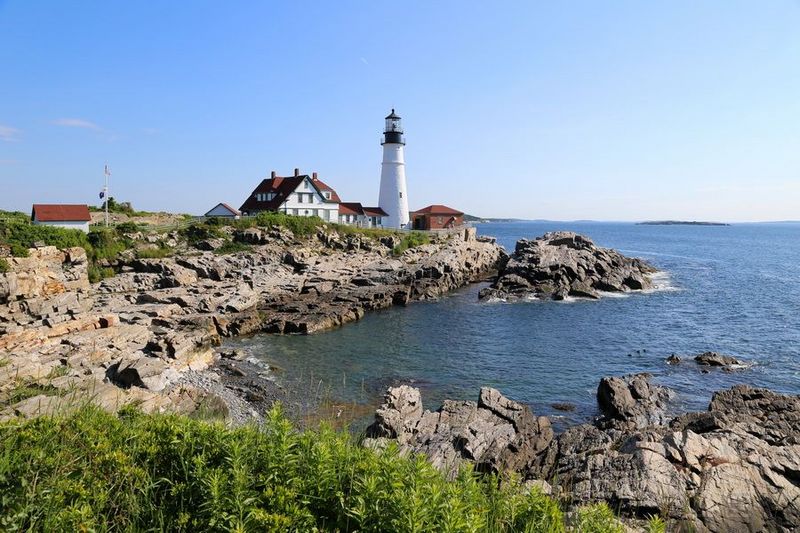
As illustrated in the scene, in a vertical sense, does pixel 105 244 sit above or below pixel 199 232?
below

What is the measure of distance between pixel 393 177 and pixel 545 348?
154ft

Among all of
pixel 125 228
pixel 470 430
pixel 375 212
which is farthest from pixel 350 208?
pixel 470 430

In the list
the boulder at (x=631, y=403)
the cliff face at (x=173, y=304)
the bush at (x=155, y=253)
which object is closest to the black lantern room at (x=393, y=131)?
the cliff face at (x=173, y=304)

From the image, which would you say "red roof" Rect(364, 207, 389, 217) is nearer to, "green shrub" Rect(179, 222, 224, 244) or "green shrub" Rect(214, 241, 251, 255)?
"green shrub" Rect(214, 241, 251, 255)

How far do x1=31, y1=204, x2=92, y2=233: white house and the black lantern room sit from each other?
A: 130ft

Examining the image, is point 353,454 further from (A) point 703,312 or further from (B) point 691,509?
(A) point 703,312

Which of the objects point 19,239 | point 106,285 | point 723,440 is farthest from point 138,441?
point 19,239

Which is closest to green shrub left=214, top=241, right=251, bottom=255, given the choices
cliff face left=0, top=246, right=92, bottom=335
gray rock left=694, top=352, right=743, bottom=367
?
cliff face left=0, top=246, right=92, bottom=335

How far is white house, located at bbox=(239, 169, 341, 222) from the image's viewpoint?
64.1 meters

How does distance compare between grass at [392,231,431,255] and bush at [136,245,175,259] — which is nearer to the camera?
bush at [136,245,175,259]

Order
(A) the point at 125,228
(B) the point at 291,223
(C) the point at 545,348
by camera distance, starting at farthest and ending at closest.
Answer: (B) the point at 291,223 → (A) the point at 125,228 → (C) the point at 545,348

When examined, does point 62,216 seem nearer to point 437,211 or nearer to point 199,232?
point 199,232

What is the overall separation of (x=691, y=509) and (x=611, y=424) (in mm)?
7321

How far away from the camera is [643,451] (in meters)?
11.4
